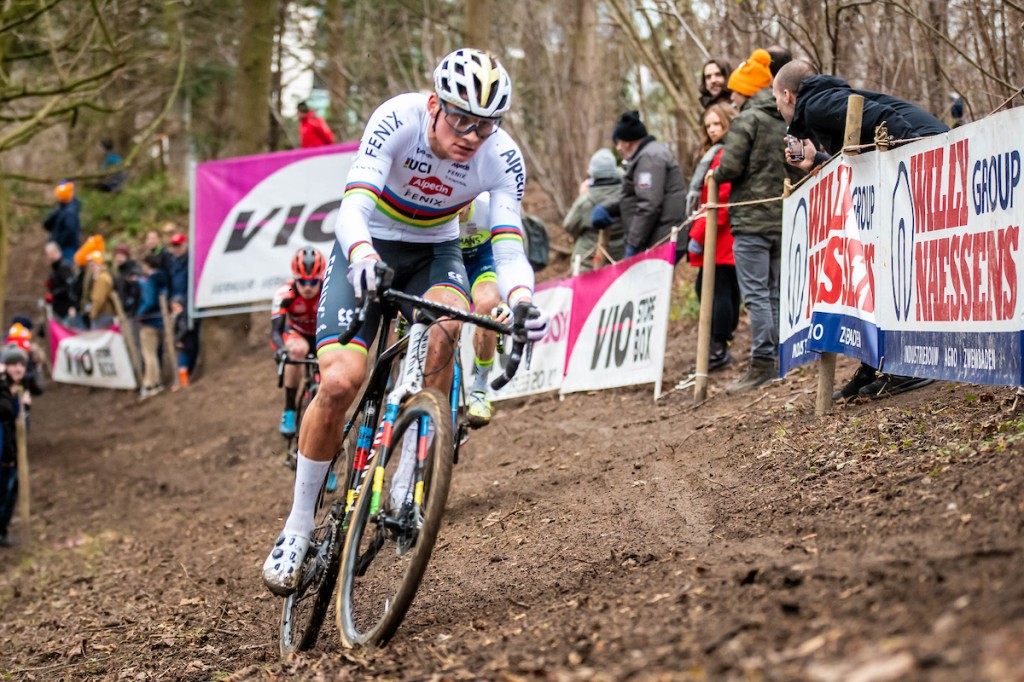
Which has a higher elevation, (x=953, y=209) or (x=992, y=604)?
(x=953, y=209)

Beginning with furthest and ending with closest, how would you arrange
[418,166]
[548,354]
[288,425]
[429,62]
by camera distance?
[429,62] < [548,354] < [288,425] < [418,166]

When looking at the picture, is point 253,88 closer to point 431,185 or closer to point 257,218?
point 257,218

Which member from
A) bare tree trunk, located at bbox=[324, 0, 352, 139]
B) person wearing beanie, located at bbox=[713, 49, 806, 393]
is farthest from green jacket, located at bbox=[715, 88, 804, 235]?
bare tree trunk, located at bbox=[324, 0, 352, 139]

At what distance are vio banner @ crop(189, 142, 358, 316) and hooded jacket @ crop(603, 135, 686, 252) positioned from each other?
5752 mm

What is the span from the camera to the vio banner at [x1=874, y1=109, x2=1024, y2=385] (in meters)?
5.04

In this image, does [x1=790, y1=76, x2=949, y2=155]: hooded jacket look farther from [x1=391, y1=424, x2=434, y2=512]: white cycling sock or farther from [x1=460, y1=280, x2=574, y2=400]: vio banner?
[x1=460, y1=280, x2=574, y2=400]: vio banner

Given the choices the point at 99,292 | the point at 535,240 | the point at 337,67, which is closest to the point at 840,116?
the point at 535,240

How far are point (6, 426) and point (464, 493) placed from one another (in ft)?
20.8

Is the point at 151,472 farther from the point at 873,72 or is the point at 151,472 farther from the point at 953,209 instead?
the point at 953,209

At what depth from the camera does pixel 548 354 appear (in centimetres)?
1252

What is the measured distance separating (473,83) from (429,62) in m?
13.3

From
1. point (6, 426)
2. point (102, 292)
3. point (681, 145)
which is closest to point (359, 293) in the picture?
point (6, 426)

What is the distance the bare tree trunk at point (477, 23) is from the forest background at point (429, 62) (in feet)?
0.06

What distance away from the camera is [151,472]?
14711 millimetres
